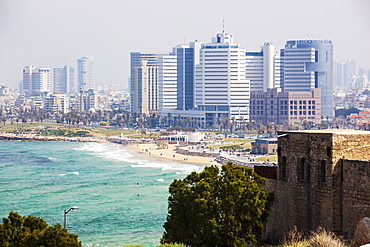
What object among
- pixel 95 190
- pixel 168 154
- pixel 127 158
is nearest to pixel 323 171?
pixel 95 190

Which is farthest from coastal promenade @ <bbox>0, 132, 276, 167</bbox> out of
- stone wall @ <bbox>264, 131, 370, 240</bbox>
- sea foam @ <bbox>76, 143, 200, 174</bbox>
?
stone wall @ <bbox>264, 131, 370, 240</bbox>

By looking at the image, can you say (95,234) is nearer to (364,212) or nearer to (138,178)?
(364,212)

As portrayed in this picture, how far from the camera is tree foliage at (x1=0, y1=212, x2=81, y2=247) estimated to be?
25641 mm

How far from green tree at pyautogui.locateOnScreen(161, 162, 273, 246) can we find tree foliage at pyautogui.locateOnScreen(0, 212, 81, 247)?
4435 mm

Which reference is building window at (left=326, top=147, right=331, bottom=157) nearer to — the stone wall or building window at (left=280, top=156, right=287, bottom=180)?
the stone wall

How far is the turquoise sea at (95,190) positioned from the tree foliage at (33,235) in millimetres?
22429

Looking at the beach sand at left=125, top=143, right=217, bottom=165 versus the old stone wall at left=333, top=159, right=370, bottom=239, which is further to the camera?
the beach sand at left=125, top=143, right=217, bottom=165

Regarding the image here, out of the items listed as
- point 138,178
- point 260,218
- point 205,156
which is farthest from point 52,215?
point 205,156

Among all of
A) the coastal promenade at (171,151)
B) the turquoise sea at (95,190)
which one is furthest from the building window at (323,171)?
the coastal promenade at (171,151)

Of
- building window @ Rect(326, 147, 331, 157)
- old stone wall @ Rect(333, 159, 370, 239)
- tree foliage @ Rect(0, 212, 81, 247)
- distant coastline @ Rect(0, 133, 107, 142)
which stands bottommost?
distant coastline @ Rect(0, 133, 107, 142)

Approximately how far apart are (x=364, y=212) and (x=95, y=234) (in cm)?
3451

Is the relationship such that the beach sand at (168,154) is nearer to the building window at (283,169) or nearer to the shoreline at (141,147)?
the shoreline at (141,147)

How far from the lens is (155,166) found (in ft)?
380

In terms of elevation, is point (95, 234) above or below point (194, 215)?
below
